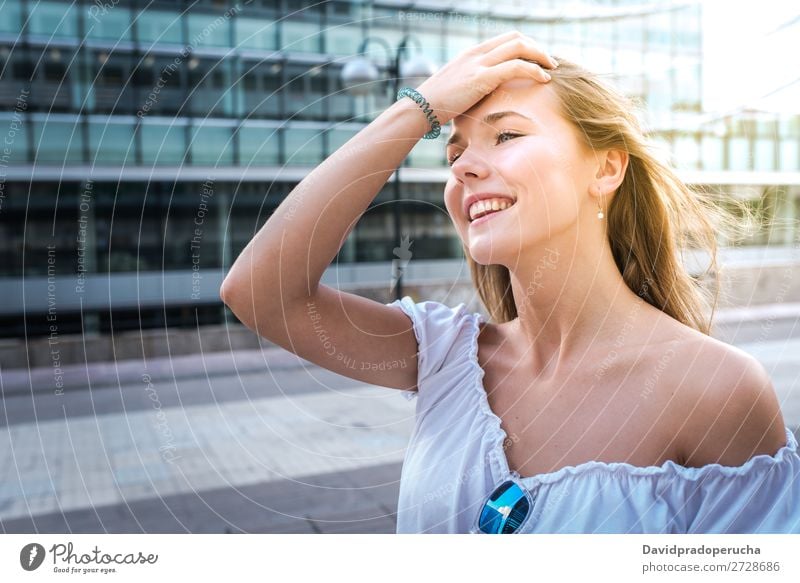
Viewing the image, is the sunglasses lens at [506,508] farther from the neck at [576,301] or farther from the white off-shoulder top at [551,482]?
the neck at [576,301]

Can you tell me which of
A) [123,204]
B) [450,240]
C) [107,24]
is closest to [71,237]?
[123,204]

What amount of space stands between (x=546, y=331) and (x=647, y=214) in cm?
18

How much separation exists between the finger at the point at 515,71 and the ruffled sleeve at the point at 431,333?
10.8 inches

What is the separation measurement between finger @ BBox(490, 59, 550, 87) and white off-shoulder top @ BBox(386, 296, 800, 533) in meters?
0.30

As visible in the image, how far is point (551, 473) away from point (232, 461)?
246cm

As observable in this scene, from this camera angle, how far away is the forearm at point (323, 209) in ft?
2.23

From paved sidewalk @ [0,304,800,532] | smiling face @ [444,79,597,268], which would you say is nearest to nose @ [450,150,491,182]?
smiling face @ [444,79,597,268]

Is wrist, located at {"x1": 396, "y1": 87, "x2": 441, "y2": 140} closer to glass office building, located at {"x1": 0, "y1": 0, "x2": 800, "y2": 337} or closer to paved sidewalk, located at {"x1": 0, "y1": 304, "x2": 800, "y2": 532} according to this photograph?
paved sidewalk, located at {"x1": 0, "y1": 304, "x2": 800, "y2": 532}

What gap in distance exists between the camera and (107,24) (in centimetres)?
704

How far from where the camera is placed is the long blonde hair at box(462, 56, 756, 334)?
759 millimetres

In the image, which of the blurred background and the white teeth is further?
the blurred background

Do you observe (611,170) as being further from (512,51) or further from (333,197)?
(333,197)

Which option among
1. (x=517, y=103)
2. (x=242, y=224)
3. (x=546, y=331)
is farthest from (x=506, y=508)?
(x=242, y=224)

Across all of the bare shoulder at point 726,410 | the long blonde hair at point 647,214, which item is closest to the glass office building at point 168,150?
the long blonde hair at point 647,214
